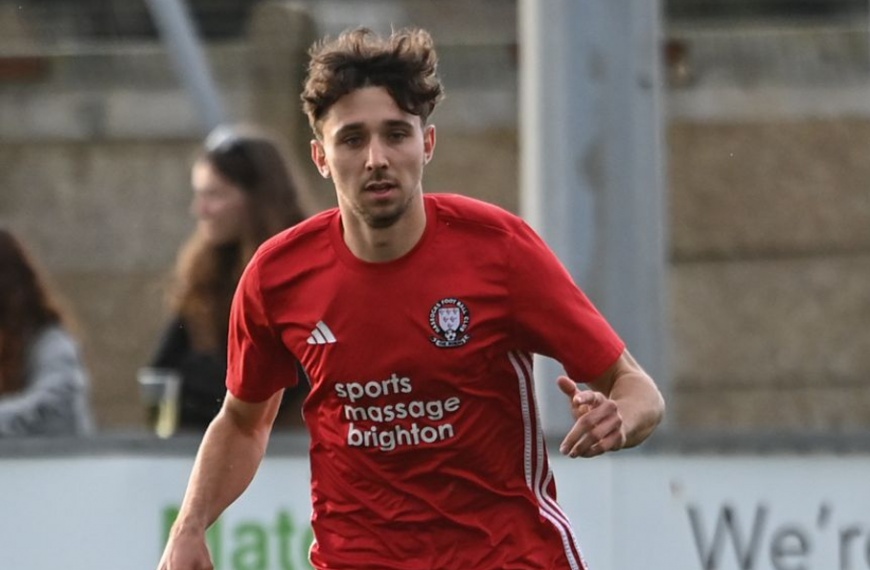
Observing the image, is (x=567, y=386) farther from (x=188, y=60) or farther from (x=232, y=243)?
(x=188, y=60)

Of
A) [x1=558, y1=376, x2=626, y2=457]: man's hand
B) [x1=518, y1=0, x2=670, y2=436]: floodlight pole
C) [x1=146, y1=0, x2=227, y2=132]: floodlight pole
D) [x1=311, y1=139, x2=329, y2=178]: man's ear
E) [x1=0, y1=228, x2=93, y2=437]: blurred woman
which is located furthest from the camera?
[x1=146, y1=0, x2=227, y2=132]: floodlight pole

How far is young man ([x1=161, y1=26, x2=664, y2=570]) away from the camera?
467 centimetres

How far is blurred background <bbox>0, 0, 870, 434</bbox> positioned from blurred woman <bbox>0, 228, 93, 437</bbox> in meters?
3.44

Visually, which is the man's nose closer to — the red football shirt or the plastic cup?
the red football shirt

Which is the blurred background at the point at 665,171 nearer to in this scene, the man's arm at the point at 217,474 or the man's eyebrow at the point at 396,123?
the man's arm at the point at 217,474

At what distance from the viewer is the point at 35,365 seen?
7.20 m

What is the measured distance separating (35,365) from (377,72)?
2.89m

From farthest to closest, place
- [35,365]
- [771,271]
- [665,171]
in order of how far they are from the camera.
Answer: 1. [771,271]
2. [665,171]
3. [35,365]

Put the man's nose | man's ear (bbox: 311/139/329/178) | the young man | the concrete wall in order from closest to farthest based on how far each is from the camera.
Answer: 1. the man's nose
2. the young man
3. man's ear (bbox: 311/139/329/178)
4. the concrete wall

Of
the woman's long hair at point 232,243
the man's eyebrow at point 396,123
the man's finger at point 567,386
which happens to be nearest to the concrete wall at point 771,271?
the woman's long hair at point 232,243

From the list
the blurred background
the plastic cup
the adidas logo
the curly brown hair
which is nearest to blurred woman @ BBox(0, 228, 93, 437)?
the plastic cup

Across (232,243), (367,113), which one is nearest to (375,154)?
(367,113)

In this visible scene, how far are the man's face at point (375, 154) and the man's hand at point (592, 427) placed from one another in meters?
0.61

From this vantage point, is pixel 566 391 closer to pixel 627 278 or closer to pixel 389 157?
pixel 389 157
